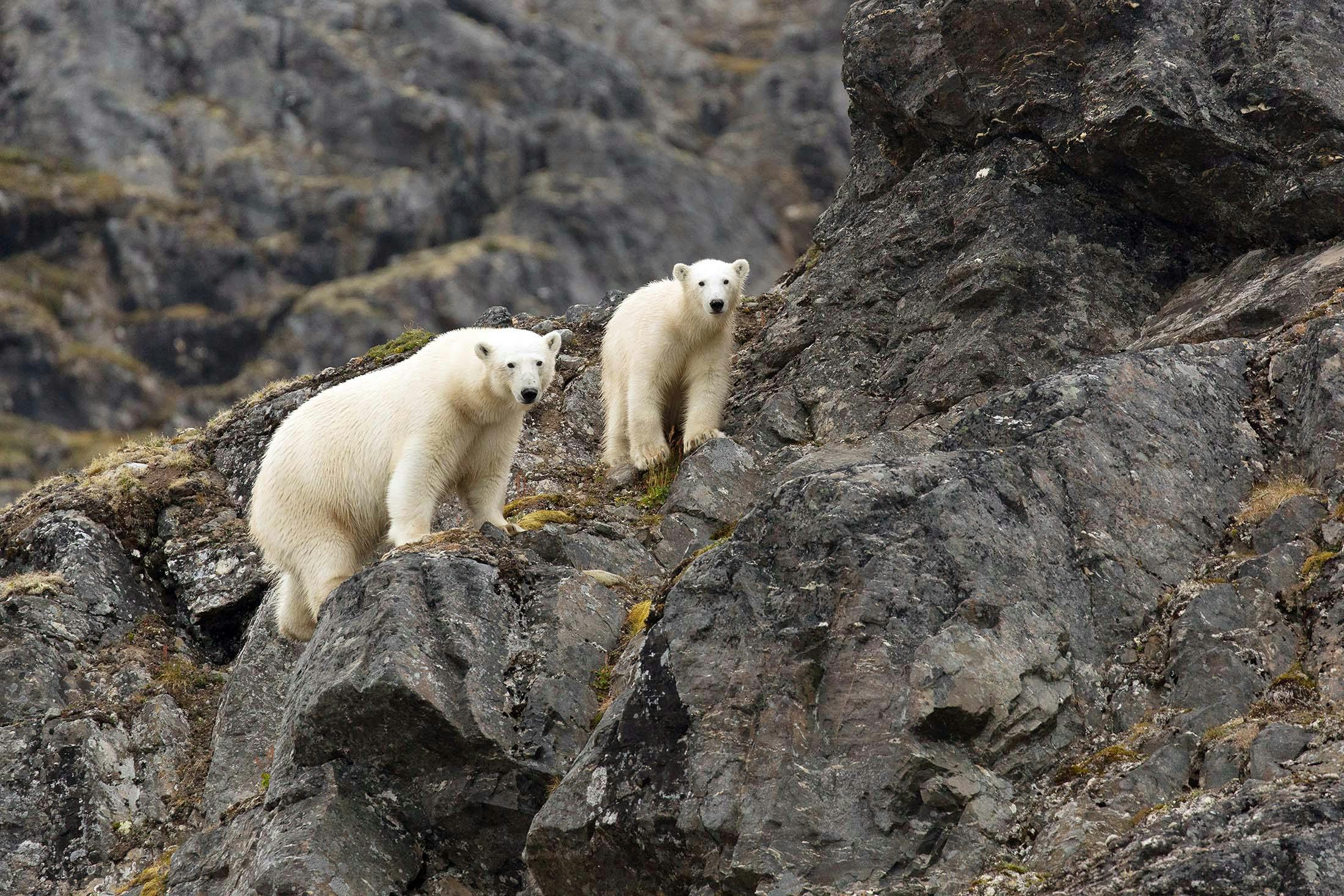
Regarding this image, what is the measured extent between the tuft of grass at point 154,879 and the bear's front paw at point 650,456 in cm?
589

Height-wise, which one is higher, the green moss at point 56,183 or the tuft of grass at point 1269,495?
the tuft of grass at point 1269,495

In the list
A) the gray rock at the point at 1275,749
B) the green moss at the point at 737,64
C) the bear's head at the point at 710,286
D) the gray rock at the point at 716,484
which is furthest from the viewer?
the green moss at the point at 737,64

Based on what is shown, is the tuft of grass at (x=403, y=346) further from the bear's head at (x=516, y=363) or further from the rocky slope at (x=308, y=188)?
the rocky slope at (x=308, y=188)

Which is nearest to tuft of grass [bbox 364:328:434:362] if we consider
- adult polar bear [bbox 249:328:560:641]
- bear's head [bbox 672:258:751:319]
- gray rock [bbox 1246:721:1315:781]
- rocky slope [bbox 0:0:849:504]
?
bear's head [bbox 672:258:751:319]

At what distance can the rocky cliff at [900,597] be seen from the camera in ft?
27.3

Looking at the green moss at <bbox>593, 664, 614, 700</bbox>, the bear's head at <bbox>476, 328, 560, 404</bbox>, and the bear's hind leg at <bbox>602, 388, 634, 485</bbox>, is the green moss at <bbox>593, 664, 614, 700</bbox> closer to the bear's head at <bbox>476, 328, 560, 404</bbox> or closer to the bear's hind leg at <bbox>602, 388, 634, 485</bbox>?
the bear's head at <bbox>476, 328, 560, 404</bbox>

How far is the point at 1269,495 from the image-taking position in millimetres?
9836

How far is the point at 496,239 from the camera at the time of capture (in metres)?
101

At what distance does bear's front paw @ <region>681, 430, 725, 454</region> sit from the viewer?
14.5m

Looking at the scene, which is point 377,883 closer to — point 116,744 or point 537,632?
point 537,632

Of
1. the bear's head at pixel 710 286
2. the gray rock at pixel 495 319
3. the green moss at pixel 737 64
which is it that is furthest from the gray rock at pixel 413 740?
the green moss at pixel 737 64

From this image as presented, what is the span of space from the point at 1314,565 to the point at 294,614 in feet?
28.6

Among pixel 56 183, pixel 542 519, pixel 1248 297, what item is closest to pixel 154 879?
pixel 542 519

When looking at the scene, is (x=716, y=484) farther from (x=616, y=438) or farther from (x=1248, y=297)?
(x=1248, y=297)
